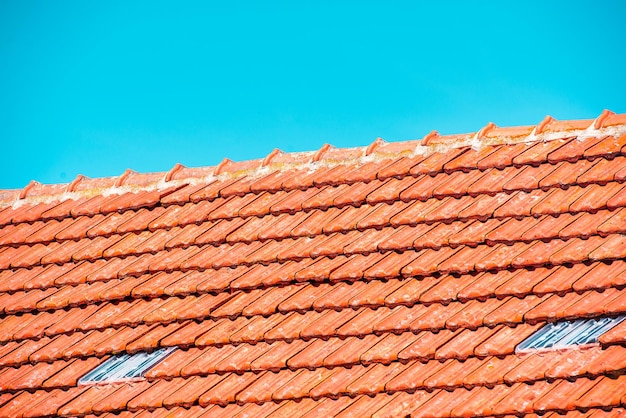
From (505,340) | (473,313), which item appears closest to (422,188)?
(473,313)

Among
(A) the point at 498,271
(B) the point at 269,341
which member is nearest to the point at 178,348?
(B) the point at 269,341

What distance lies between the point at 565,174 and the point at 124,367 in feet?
11.4

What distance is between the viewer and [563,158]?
23.3 feet

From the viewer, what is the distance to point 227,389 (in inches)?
252

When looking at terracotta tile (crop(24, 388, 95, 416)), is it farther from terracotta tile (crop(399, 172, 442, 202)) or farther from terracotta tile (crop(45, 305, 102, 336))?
terracotta tile (crop(399, 172, 442, 202))

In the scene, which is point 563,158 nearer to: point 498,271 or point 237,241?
point 498,271

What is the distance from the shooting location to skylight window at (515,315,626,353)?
5.80 meters

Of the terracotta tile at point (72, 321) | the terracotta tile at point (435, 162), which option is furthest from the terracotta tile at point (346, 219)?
the terracotta tile at point (72, 321)

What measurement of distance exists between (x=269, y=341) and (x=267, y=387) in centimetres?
38

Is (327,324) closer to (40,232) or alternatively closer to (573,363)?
(573,363)

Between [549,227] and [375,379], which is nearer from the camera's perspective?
[375,379]

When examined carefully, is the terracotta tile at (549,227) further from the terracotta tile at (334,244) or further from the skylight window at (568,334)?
the terracotta tile at (334,244)

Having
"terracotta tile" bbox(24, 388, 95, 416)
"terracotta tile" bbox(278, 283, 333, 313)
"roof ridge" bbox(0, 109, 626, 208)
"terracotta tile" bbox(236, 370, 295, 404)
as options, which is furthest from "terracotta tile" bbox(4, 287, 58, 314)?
"terracotta tile" bbox(236, 370, 295, 404)

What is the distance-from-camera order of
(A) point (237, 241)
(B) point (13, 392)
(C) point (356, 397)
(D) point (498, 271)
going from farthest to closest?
(A) point (237, 241) < (B) point (13, 392) < (D) point (498, 271) < (C) point (356, 397)
